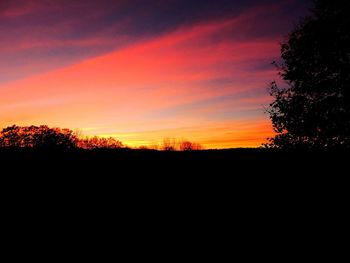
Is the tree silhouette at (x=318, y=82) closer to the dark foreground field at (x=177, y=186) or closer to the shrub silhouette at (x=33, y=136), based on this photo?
the dark foreground field at (x=177, y=186)

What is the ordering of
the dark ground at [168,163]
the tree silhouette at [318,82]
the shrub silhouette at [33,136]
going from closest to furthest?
the dark ground at [168,163] < the tree silhouette at [318,82] < the shrub silhouette at [33,136]

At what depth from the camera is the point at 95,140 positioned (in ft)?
260

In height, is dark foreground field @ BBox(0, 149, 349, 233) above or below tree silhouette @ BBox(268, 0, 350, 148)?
below

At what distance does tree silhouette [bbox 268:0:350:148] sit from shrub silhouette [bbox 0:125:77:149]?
43956 millimetres

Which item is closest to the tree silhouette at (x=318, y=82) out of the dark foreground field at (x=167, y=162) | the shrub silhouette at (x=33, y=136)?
the dark foreground field at (x=167, y=162)

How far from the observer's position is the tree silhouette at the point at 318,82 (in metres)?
22.8

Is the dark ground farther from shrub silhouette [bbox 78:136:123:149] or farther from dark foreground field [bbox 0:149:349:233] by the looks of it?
shrub silhouette [bbox 78:136:123:149]

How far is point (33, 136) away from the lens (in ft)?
204

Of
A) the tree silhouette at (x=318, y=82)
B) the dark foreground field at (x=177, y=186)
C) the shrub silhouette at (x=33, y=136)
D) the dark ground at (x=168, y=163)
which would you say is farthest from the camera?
the shrub silhouette at (x=33, y=136)

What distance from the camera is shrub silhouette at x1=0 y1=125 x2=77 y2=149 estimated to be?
5900 cm

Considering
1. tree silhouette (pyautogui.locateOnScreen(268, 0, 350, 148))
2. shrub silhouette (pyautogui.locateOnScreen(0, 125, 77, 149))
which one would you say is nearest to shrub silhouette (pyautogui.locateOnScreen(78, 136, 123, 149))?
shrub silhouette (pyautogui.locateOnScreen(0, 125, 77, 149))

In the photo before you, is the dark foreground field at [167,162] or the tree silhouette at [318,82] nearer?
the dark foreground field at [167,162]

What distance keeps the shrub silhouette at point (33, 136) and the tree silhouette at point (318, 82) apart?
44.0m

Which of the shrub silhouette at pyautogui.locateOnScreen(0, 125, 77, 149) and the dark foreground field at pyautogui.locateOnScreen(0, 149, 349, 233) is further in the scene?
the shrub silhouette at pyautogui.locateOnScreen(0, 125, 77, 149)
